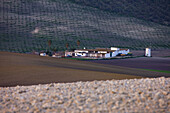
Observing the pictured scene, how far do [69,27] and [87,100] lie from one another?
519 feet

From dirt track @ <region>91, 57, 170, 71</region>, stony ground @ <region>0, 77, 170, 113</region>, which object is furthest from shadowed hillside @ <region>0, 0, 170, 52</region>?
stony ground @ <region>0, 77, 170, 113</region>

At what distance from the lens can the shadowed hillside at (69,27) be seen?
14712cm

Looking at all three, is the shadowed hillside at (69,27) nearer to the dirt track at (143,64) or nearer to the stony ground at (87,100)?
the dirt track at (143,64)

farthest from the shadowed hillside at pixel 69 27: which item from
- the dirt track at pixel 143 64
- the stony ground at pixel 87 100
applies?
the stony ground at pixel 87 100

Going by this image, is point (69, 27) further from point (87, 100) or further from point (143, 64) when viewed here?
point (87, 100)

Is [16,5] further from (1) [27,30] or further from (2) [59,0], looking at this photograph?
(2) [59,0]

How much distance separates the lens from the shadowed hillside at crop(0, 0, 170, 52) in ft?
483

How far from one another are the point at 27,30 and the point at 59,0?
52067 millimetres

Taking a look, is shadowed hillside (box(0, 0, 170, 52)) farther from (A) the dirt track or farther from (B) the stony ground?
(B) the stony ground

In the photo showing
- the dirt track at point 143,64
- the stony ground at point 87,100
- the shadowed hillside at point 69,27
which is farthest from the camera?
the shadowed hillside at point 69,27

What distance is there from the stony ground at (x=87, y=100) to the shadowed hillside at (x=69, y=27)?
122 m

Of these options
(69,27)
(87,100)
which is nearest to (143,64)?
(87,100)

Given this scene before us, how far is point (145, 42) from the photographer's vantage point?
174 metres

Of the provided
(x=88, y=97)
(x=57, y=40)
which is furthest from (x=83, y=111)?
(x=57, y=40)
